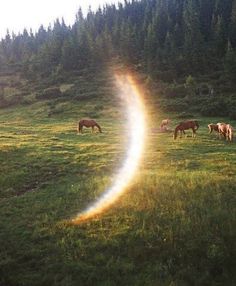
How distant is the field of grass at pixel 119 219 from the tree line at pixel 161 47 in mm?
48605

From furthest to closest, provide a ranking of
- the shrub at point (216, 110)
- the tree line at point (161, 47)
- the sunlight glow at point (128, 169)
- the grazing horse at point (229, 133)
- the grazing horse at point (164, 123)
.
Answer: the tree line at point (161, 47)
the shrub at point (216, 110)
the grazing horse at point (164, 123)
the grazing horse at point (229, 133)
the sunlight glow at point (128, 169)

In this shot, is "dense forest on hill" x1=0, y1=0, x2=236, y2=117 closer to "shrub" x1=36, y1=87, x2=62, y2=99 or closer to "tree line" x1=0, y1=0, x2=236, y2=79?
"tree line" x1=0, y1=0, x2=236, y2=79

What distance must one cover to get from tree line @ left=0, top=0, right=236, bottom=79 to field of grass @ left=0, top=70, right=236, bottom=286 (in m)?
48.6

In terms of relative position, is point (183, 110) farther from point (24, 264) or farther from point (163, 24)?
point (163, 24)

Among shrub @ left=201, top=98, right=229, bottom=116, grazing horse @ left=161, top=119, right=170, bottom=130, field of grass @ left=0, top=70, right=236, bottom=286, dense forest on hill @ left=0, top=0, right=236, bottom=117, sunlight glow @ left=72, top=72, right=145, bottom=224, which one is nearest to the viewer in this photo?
field of grass @ left=0, top=70, right=236, bottom=286

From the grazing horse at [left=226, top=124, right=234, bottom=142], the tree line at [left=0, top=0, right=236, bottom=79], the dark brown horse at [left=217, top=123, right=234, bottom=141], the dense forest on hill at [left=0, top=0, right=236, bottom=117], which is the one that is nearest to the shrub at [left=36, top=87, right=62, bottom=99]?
the dense forest on hill at [left=0, top=0, right=236, bottom=117]

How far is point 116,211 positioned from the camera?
57.7 ft

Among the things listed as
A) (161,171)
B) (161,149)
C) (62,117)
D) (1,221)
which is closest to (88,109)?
(62,117)

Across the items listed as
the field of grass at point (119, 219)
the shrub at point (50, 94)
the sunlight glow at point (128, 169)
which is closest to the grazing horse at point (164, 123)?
the sunlight glow at point (128, 169)

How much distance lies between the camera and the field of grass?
1396 centimetres

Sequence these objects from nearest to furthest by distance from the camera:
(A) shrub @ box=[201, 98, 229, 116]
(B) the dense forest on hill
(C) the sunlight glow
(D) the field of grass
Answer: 1. (D) the field of grass
2. (C) the sunlight glow
3. (A) shrub @ box=[201, 98, 229, 116]
4. (B) the dense forest on hill

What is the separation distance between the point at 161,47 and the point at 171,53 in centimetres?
1253

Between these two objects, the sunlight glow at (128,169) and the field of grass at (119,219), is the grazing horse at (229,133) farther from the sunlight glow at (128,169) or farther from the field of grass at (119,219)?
the sunlight glow at (128,169)

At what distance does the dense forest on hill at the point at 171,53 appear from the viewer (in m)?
69.1
